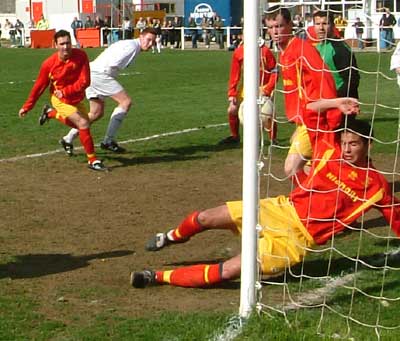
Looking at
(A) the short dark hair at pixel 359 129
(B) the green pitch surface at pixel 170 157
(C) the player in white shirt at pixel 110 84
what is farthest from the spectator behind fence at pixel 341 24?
(A) the short dark hair at pixel 359 129

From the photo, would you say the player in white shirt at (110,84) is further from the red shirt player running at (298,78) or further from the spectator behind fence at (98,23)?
the spectator behind fence at (98,23)

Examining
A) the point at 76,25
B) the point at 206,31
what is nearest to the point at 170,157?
the point at 206,31

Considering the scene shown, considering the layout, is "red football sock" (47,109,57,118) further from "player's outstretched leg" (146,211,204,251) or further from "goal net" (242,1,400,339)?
"player's outstretched leg" (146,211,204,251)

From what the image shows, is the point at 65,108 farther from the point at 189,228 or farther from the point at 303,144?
the point at 189,228

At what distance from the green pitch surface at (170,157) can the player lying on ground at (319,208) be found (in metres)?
0.27

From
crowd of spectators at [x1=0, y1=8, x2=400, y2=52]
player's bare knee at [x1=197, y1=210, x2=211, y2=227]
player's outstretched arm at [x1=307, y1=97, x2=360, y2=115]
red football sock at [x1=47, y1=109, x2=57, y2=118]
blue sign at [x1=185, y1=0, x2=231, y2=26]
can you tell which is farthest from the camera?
blue sign at [x1=185, y1=0, x2=231, y2=26]

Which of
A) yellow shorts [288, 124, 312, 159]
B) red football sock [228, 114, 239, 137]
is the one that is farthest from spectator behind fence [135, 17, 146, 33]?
yellow shorts [288, 124, 312, 159]

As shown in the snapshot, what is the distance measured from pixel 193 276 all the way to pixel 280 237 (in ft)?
2.33

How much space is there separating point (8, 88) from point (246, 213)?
1868 centimetres

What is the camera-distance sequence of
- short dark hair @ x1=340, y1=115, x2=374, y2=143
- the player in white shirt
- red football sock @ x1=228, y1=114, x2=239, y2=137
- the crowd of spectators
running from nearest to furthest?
short dark hair @ x1=340, y1=115, x2=374, y2=143 → the player in white shirt → red football sock @ x1=228, y1=114, x2=239, y2=137 → the crowd of spectators

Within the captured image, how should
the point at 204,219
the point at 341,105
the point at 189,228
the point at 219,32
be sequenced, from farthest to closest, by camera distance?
the point at 219,32 → the point at 189,228 → the point at 204,219 → the point at 341,105

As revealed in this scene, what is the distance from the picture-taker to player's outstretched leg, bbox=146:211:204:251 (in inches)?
269

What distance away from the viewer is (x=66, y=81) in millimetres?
11898

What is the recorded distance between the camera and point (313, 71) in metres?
8.27
